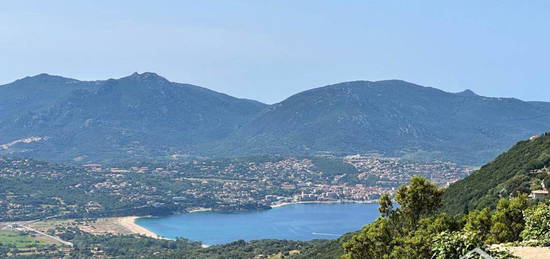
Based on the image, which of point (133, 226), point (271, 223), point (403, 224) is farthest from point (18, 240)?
point (403, 224)

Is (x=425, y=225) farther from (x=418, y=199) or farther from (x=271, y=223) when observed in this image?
(x=271, y=223)

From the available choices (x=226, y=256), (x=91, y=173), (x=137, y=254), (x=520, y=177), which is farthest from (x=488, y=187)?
(x=91, y=173)

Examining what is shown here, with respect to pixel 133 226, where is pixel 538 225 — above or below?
above

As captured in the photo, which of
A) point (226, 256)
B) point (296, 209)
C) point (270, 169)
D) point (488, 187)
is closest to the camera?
point (488, 187)

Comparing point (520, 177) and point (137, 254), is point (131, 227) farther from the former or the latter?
point (520, 177)

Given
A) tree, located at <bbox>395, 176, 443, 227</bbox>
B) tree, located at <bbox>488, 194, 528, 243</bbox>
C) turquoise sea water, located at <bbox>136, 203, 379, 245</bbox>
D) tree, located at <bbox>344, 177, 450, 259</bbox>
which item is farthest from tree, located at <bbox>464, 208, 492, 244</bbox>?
turquoise sea water, located at <bbox>136, 203, 379, 245</bbox>

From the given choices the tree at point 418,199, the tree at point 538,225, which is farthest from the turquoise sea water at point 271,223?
the tree at point 538,225

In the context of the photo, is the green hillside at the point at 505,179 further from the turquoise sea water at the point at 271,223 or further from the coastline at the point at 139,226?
the coastline at the point at 139,226
